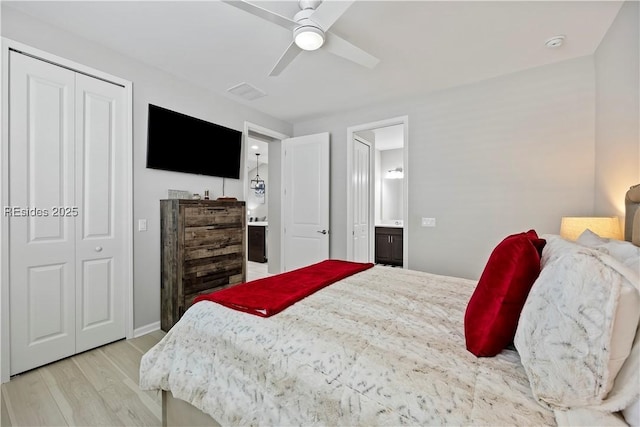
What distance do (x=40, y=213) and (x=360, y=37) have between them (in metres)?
2.89

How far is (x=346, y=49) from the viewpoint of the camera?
80.8 inches

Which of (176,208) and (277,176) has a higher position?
(277,176)

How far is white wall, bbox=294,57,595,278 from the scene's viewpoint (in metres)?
2.62

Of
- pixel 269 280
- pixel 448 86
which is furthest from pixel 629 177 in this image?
pixel 269 280

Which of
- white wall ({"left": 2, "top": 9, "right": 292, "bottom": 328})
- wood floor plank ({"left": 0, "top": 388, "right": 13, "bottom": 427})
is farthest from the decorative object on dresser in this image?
wood floor plank ({"left": 0, "top": 388, "right": 13, "bottom": 427})

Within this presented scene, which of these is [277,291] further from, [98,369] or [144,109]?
[144,109]

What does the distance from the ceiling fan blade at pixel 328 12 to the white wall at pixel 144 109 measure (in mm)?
1984

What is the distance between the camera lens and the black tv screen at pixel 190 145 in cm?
280

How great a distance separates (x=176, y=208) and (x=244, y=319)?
1.80 m

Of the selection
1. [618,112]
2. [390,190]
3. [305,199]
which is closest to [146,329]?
[305,199]

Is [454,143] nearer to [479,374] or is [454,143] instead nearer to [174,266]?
[479,374]

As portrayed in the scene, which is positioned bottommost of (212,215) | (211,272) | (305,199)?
(211,272)

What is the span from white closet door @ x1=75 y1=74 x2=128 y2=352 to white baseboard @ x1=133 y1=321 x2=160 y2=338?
0.37 ft

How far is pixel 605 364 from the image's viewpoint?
68 cm
